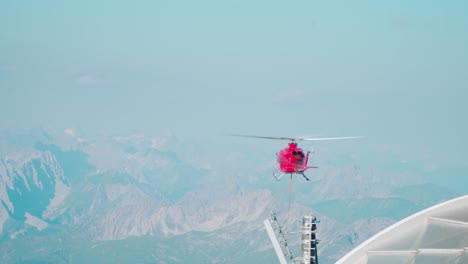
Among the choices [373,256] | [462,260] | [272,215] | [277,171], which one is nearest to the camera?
[462,260]

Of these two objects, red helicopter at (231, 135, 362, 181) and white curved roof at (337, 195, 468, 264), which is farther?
red helicopter at (231, 135, 362, 181)

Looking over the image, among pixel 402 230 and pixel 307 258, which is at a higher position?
pixel 402 230

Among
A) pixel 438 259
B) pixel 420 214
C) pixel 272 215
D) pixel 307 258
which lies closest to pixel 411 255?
pixel 438 259

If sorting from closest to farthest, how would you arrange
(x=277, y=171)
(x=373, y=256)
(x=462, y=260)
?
(x=462, y=260)
(x=373, y=256)
(x=277, y=171)

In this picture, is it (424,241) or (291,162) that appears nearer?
(424,241)

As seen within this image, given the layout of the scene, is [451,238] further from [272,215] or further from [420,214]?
[272,215]

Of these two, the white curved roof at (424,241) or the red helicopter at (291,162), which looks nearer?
the white curved roof at (424,241)

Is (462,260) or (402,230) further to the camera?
(402,230)
